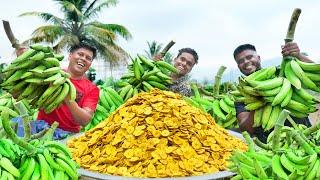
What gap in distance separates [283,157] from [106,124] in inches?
68.9

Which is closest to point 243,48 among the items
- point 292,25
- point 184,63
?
point 184,63

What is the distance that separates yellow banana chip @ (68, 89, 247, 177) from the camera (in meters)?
2.77

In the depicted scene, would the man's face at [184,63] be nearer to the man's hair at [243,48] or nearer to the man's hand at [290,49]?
the man's hair at [243,48]

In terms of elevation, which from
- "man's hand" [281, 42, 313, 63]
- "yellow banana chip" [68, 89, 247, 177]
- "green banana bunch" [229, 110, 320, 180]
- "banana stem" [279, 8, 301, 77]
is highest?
"banana stem" [279, 8, 301, 77]

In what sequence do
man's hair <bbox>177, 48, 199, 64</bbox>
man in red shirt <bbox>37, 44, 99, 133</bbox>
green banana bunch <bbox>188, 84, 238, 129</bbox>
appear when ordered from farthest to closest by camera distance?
man's hair <bbox>177, 48, 199, 64</bbox> → green banana bunch <bbox>188, 84, 238, 129</bbox> → man in red shirt <bbox>37, 44, 99, 133</bbox>

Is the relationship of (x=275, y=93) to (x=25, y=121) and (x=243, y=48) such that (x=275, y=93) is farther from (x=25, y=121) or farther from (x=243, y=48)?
(x=243, y=48)

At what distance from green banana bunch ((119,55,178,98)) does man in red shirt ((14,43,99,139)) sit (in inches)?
12.0

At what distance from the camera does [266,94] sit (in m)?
2.23

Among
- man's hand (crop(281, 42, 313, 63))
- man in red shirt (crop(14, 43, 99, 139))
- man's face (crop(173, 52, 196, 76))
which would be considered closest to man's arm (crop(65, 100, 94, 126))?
man in red shirt (crop(14, 43, 99, 139))

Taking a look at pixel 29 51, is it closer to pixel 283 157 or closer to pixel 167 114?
pixel 167 114

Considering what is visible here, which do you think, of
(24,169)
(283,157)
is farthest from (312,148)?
(24,169)

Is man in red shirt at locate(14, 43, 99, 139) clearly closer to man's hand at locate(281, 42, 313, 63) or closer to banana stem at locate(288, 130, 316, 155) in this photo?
man's hand at locate(281, 42, 313, 63)

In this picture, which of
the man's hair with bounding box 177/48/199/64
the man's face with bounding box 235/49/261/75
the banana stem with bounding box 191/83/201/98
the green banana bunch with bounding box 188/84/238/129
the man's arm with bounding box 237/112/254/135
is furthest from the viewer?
the man's hair with bounding box 177/48/199/64

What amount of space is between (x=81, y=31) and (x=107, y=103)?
20.7 meters
